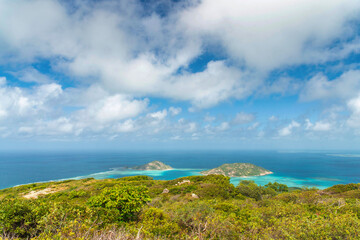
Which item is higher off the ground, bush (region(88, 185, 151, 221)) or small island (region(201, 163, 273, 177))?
bush (region(88, 185, 151, 221))

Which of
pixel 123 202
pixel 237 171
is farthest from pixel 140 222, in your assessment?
pixel 237 171

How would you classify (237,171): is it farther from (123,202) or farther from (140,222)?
(123,202)

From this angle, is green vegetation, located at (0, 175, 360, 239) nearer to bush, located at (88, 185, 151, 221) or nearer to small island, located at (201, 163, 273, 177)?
bush, located at (88, 185, 151, 221)

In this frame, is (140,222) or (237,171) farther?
(237,171)

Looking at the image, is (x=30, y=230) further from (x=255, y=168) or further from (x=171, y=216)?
(x=255, y=168)

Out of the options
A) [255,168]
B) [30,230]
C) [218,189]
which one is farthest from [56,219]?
[255,168]

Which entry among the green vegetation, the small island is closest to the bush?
the green vegetation

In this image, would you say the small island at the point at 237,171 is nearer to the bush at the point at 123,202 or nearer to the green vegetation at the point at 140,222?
the green vegetation at the point at 140,222

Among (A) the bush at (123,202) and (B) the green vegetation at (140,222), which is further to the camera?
(A) the bush at (123,202)

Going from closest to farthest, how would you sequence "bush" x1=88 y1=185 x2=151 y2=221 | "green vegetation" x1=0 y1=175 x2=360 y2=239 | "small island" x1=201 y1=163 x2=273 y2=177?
"green vegetation" x1=0 y1=175 x2=360 y2=239, "bush" x1=88 y1=185 x2=151 y2=221, "small island" x1=201 y1=163 x2=273 y2=177

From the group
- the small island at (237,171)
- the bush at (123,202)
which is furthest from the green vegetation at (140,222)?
the small island at (237,171)

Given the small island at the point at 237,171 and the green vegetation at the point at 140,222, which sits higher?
the green vegetation at the point at 140,222
